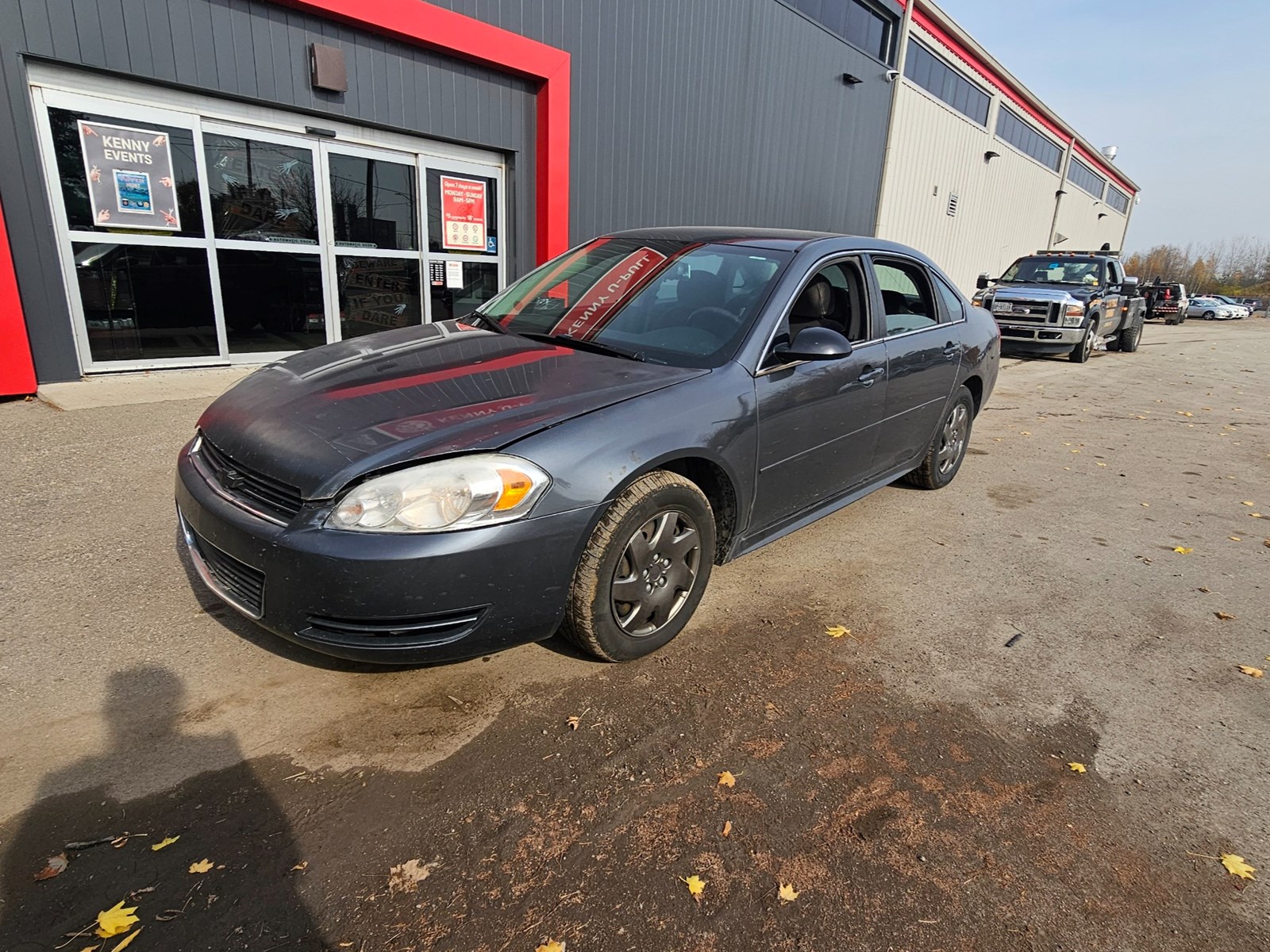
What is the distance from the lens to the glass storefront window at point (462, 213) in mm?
8781

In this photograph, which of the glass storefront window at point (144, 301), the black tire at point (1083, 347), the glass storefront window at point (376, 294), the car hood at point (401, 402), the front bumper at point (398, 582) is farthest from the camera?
the black tire at point (1083, 347)

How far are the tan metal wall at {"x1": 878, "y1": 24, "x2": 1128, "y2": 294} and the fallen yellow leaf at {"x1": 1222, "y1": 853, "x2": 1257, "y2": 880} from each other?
17127mm

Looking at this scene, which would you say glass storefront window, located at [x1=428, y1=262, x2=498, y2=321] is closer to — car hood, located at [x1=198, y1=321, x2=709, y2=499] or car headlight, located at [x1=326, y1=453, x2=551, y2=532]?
car hood, located at [x1=198, y1=321, x2=709, y2=499]

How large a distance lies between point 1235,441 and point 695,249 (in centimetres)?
737

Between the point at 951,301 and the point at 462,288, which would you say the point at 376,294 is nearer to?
the point at 462,288

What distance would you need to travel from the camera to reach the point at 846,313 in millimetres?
3820

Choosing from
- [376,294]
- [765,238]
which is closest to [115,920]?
[765,238]

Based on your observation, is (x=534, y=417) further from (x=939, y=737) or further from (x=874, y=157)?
(x=874, y=157)

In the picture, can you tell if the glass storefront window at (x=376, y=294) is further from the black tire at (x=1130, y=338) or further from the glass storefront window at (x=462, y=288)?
the black tire at (x=1130, y=338)

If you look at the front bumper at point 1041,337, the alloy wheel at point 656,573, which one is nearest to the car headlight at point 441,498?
the alloy wheel at point 656,573

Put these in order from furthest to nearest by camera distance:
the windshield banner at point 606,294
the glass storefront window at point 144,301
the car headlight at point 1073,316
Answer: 1. the car headlight at point 1073,316
2. the glass storefront window at point 144,301
3. the windshield banner at point 606,294

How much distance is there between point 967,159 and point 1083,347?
33.1 ft

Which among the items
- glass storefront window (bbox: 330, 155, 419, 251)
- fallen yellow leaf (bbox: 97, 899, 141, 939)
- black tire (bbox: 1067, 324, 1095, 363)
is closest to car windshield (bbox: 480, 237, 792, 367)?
fallen yellow leaf (bbox: 97, 899, 141, 939)

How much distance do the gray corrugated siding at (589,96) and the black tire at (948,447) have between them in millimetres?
6215
